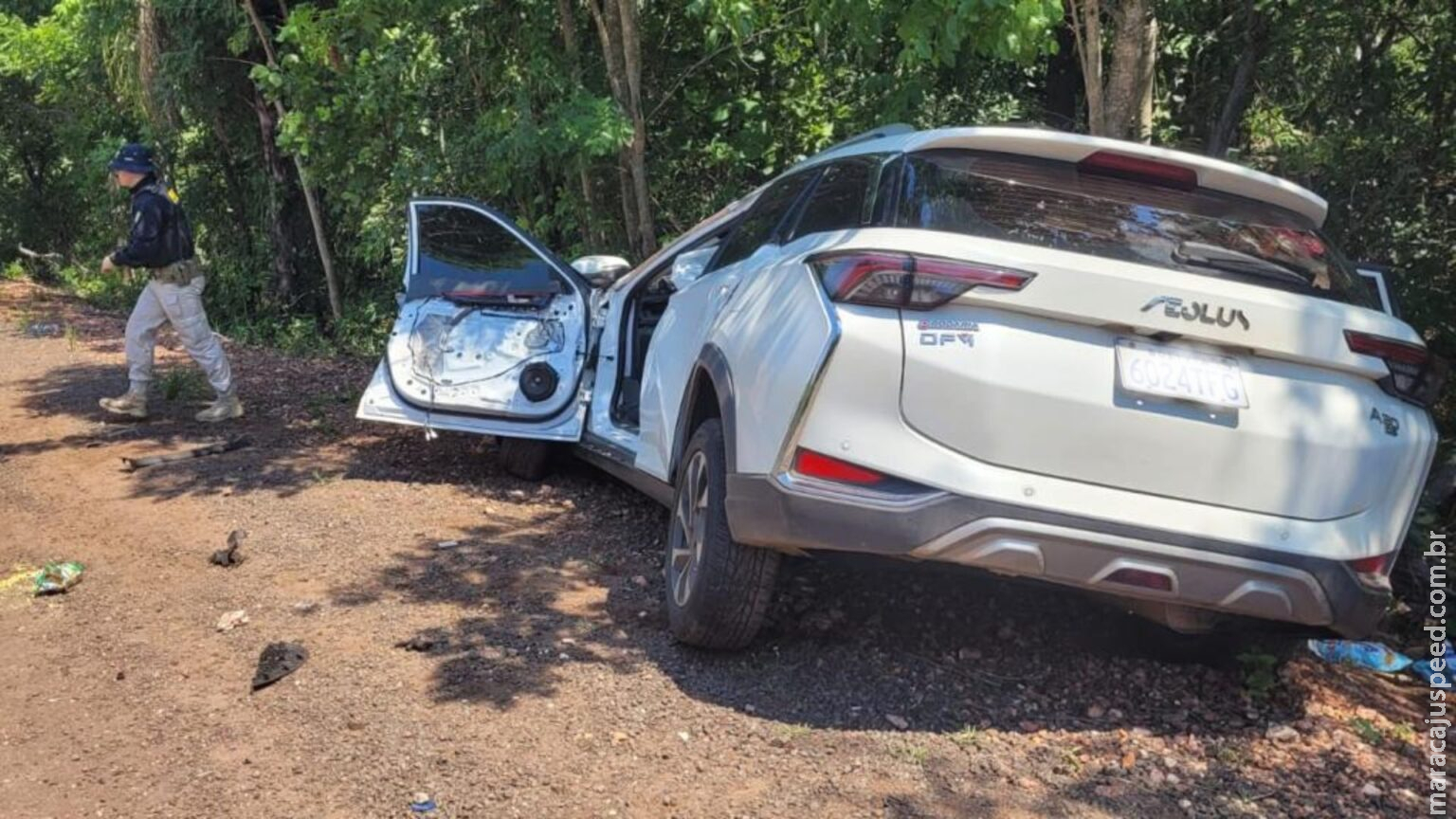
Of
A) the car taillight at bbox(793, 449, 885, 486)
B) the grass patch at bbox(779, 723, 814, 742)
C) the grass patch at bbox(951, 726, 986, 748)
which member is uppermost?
the car taillight at bbox(793, 449, 885, 486)

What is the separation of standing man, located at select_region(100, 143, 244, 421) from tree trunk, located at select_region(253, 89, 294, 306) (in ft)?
22.6

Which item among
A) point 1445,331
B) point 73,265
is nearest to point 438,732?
point 1445,331

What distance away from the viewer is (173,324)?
301 inches

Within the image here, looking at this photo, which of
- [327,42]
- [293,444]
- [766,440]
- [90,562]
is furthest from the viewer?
[327,42]

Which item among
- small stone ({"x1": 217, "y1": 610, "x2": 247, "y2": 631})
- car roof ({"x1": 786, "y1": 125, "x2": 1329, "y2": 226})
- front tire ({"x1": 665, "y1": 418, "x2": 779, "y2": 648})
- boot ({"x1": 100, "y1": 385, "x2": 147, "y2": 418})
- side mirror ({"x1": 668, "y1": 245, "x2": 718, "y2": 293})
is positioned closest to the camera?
car roof ({"x1": 786, "y1": 125, "x2": 1329, "y2": 226})

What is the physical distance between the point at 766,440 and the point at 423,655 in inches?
58.8

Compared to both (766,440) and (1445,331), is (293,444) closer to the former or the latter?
(766,440)

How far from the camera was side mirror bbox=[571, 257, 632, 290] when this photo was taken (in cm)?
669

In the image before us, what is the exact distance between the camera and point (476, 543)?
17.7 feet

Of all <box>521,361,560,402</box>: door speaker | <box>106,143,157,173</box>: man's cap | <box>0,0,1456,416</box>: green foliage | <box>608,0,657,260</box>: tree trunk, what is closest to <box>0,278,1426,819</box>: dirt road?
<box>521,361,560,402</box>: door speaker

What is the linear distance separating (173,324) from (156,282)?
29 centimetres

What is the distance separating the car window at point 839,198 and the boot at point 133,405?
547 centimetres

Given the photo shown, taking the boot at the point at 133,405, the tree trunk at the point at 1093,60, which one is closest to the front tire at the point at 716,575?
the tree trunk at the point at 1093,60

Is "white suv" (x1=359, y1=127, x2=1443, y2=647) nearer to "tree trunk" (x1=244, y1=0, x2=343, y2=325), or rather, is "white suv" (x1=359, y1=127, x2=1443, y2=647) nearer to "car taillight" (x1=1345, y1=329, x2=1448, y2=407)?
"car taillight" (x1=1345, y1=329, x2=1448, y2=407)
